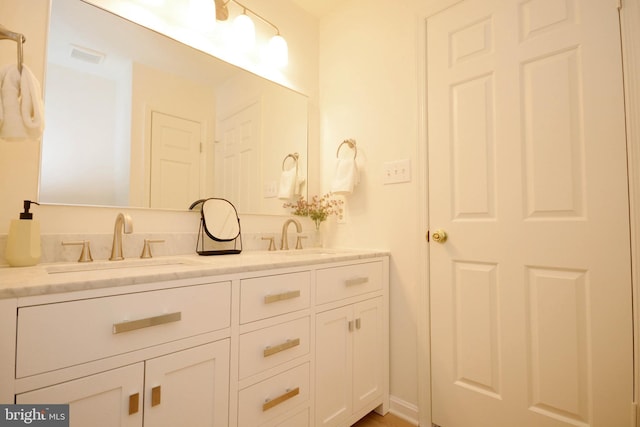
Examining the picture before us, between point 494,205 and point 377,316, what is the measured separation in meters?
0.80

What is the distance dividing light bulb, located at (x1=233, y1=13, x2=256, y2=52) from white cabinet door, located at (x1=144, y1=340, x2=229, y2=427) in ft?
5.13

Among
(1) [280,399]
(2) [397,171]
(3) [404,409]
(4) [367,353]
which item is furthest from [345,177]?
(3) [404,409]

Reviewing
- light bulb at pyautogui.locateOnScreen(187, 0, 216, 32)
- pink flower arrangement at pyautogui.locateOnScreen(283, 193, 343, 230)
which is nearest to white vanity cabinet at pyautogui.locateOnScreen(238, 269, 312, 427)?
pink flower arrangement at pyautogui.locateOnScreen(283, 193, 343, 230)

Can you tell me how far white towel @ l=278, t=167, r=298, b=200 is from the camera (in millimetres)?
2002

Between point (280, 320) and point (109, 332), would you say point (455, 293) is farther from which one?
point (109, 332)

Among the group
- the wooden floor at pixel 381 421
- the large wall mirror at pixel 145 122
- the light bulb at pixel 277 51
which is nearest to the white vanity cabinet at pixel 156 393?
the large wall mirror at pixel 145 122

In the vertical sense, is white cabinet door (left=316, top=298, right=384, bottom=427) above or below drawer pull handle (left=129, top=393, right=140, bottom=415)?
below

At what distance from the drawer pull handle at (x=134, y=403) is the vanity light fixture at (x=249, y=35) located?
171cm

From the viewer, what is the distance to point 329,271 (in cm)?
142

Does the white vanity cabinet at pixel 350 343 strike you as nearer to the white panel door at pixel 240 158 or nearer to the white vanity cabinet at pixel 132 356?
the white vanity cabinet at pixel 132 356

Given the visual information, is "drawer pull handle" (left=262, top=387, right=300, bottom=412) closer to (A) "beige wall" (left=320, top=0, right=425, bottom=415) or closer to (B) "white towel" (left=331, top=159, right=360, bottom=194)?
(A) "beige wall" (left=320, top=0, right=425, bottom=415)

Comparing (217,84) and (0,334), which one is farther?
(217,84)

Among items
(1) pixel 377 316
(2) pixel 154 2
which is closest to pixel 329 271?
(1) pixel 377 316

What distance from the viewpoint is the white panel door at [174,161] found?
1459 millimetres
